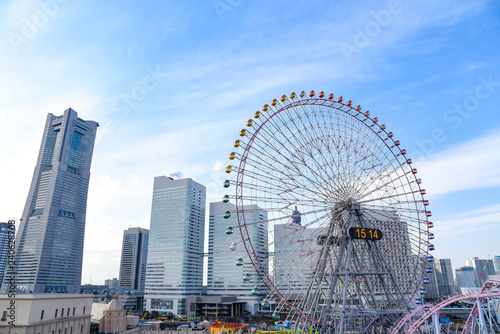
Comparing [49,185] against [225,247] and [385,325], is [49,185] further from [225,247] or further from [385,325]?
[385,325]

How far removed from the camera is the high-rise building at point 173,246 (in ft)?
486

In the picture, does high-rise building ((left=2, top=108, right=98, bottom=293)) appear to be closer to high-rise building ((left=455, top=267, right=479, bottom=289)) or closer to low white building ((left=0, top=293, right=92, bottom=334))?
low white building ((left=0, top=293, right=92, bottom=334))

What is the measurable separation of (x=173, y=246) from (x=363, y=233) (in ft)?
416

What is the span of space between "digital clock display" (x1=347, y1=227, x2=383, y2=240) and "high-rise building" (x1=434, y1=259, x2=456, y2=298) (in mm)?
160936

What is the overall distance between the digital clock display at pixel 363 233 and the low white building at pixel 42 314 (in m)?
36.9

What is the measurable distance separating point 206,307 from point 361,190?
111m

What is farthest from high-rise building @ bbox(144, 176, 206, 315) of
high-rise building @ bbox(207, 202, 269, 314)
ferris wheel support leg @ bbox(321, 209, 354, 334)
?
ferris wheel support leg @ bbox(321, 209, 354, 334)

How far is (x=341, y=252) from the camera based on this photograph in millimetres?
39406

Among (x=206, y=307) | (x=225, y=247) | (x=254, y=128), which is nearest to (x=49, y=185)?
(x=225, y=247)

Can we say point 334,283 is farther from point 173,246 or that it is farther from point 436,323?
point 173,246

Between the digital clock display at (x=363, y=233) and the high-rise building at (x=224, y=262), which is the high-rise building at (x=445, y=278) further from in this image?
the digital clock display at (x=363, y=233)

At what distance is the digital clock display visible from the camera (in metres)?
38.8

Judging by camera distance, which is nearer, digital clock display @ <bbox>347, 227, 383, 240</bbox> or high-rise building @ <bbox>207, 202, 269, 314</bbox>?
digital clock display @ <bbox>347, 227, 383, 240</bbox>

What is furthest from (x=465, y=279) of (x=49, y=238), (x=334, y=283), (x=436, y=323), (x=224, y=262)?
(x=49, y=238)
